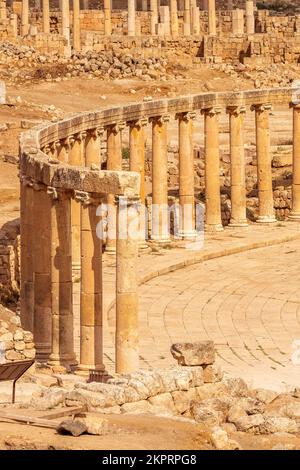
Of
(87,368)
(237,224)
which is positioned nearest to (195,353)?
(87,368)

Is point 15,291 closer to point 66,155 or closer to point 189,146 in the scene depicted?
point 66,155

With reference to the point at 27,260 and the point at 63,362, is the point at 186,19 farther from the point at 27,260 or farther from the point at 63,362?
the point at 63,362

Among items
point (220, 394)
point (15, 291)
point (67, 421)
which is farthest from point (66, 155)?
point (67, 421)

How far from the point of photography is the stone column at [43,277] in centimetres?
4409

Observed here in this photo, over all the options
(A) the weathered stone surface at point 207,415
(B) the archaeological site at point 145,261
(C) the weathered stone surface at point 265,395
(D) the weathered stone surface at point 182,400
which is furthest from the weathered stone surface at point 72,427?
(C) the weathered stone surface at point 265,395

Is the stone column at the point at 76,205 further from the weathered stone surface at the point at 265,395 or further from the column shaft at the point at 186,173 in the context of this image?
the weathered stone surface at the point at 265,395

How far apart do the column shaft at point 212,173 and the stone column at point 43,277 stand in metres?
18.7

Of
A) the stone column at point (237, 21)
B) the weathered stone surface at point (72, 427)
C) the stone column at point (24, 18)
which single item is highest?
the weathered stone surface at point (72, 427)

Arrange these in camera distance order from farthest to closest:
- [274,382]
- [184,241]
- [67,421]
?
[184,241] → [274,382] → [67,421]

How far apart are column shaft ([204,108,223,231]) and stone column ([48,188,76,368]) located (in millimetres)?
19932

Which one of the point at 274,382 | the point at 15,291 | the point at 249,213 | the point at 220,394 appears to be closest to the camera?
the point at 220,394

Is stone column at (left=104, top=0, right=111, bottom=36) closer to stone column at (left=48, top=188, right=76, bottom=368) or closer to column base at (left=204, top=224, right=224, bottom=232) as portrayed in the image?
column base at (left=204, top=224, right=224, bottom=232)

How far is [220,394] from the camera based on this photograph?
35.5m

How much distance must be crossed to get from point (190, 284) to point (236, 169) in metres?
10.5
